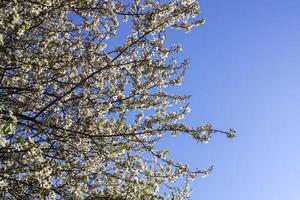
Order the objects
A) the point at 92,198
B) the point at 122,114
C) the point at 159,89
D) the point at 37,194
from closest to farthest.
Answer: the point at 37,194 → the point at 92,198 → the point at 122,114 → the point at 159,89

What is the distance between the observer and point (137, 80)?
1114cm

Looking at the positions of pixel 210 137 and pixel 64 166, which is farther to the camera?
pixel 210 137

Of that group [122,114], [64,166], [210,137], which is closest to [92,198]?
[64,166]

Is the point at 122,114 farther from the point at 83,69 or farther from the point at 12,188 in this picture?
the point at 12,188

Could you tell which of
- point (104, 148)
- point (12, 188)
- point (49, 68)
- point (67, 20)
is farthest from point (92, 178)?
point (67, 20)

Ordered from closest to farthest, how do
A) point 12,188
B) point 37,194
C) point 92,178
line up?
point 37,194
point 12,188
point 92,178

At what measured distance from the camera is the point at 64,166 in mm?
9773

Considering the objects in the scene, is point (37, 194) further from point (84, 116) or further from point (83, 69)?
point (83, 69)

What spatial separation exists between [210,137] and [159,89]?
210 centimetres

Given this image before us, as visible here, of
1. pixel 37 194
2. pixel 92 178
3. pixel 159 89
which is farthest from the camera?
pixel 159 89

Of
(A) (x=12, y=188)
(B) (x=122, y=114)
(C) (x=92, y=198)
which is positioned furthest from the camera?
(B) (x=122, y=114)

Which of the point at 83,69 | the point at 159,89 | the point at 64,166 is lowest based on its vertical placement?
the point at 64,166

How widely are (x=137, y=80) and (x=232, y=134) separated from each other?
2557 millimetres

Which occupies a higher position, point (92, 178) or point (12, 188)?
point (92, 178)
